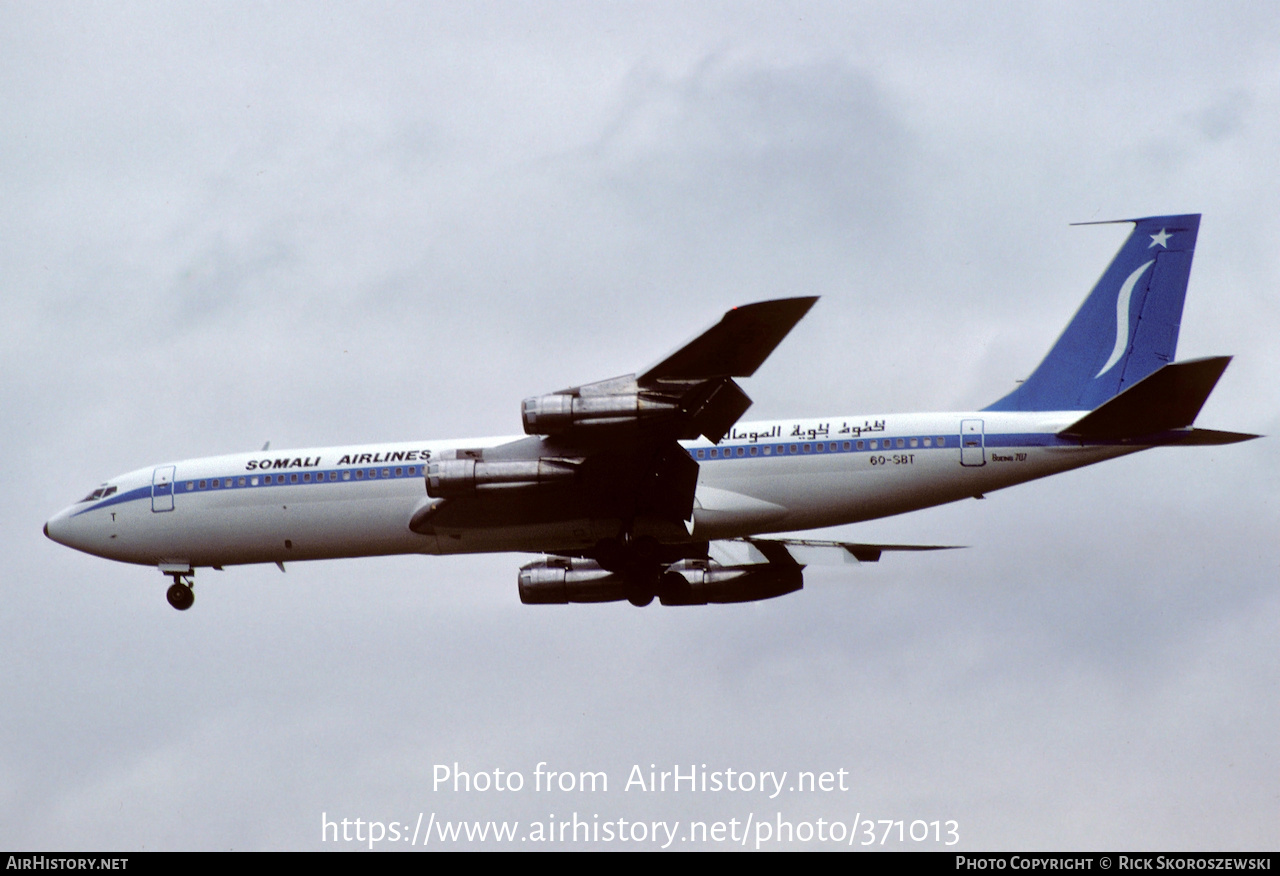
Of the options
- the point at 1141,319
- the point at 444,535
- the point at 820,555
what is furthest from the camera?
the point at 820,555

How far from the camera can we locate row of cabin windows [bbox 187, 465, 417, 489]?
3300cm

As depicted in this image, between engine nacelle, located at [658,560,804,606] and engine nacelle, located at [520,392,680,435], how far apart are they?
8.15 metres

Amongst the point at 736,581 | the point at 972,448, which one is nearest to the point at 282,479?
the point at 736,581

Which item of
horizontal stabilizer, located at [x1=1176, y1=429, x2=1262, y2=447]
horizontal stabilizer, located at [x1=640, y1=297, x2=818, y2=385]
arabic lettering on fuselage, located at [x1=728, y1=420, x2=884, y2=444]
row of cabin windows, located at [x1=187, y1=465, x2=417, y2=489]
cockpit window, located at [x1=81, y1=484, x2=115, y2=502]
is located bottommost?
horizontal stabilizer, located at [x1=1176, y1=429, x2=1262, y2=447]

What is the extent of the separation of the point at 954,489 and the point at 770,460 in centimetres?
377

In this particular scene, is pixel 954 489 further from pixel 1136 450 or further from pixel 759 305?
pixel 759 305

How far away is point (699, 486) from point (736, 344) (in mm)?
5762

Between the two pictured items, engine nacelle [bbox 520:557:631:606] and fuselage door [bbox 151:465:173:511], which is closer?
fuselage door [bbox 151:465:173:511]

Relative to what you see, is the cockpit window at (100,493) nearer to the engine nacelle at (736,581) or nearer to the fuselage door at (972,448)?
the engine nacelle at (736,581)

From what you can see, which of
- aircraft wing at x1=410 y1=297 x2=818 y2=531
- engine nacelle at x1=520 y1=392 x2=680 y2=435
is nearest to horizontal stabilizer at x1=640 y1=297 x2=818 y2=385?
aircraft wing at x1=410 y1=297 x2=818 y2=531

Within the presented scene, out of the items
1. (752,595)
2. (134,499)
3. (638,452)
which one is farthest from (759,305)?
(134,499)

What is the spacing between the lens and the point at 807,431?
3209 centimetres

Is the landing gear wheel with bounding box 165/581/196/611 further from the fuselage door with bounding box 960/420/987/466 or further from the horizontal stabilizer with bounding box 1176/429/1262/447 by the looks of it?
the horizontal stabilizer with bounding box 1176/429/1262/447

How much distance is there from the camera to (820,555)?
37.2 metres
